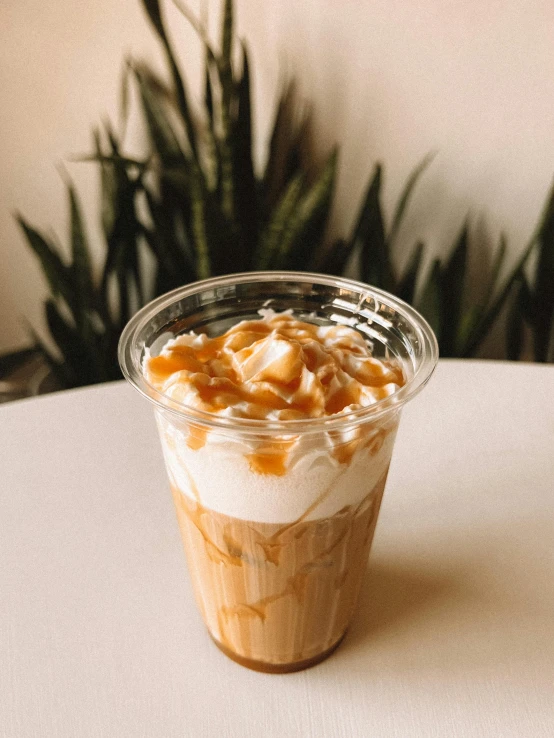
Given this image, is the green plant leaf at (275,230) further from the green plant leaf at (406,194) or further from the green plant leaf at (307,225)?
the green plant leaf at (406,194)

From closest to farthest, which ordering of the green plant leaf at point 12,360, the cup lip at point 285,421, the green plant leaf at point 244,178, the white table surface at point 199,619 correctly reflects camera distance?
the cup lip at point 285,421, the white table surface at point 199,619, the green plant leaf at point 244,178, the green plant leaf at point 12,360

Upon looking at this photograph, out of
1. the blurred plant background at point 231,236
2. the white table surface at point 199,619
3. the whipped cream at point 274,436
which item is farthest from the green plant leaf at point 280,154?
the whipped cream at point 274,436

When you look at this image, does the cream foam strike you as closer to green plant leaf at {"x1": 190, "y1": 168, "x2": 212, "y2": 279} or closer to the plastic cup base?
the plastic cup base

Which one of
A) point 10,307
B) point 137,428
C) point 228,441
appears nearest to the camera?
point 228,441

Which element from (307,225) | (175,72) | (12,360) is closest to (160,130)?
(175,72)

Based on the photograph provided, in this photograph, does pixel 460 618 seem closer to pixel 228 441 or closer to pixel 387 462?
pixel 387 462

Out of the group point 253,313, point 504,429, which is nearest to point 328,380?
point 253,313
